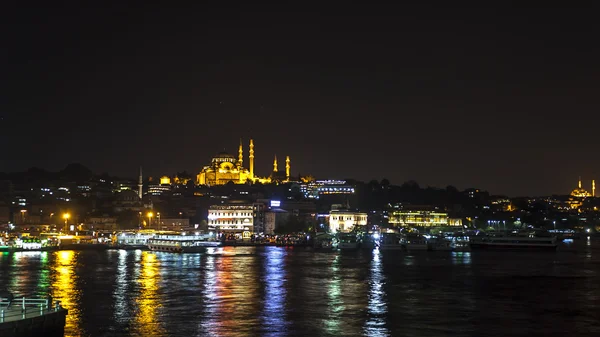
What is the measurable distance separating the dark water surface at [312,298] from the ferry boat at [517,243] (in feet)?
98.5

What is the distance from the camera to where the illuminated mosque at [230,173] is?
152500 millimetres

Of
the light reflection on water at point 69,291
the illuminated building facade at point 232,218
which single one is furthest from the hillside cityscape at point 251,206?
the light reflection on water at point 69,291

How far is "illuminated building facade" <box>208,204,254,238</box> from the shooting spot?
3971 inches

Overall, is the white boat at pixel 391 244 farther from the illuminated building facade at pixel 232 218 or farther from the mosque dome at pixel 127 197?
the mosque dome at pixel 127 197

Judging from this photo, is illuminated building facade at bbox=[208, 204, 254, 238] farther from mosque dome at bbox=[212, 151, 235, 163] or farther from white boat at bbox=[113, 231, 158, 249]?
mosque dome at bbox=[212, 151, 235, 163]

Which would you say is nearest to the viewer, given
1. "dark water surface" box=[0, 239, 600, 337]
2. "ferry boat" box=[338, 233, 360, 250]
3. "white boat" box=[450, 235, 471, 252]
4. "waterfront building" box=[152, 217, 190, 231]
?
"dark water surface" box=[0, 239, 600, 337]

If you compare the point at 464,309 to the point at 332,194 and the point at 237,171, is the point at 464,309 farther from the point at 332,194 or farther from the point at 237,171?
the point at 237,171

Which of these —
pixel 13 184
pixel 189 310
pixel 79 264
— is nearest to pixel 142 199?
pixel 13 184

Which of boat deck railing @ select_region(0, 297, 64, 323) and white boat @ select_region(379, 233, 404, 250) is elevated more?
white boat @ select_region(379, 233, 404, 250)

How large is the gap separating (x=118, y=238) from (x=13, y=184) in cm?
6389

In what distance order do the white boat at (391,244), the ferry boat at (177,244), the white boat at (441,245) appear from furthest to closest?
the white boat at (391,244) < the white boat at (441,245) < the ferry boat at (177,244)

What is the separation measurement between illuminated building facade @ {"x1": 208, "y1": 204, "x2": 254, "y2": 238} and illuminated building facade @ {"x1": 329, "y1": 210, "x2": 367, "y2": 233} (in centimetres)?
1329

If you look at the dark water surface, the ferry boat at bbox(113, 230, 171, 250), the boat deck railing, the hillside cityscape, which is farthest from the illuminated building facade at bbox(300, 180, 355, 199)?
the boat deck railing

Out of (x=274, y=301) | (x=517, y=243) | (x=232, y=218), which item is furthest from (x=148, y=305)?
(x=232, y=218)
